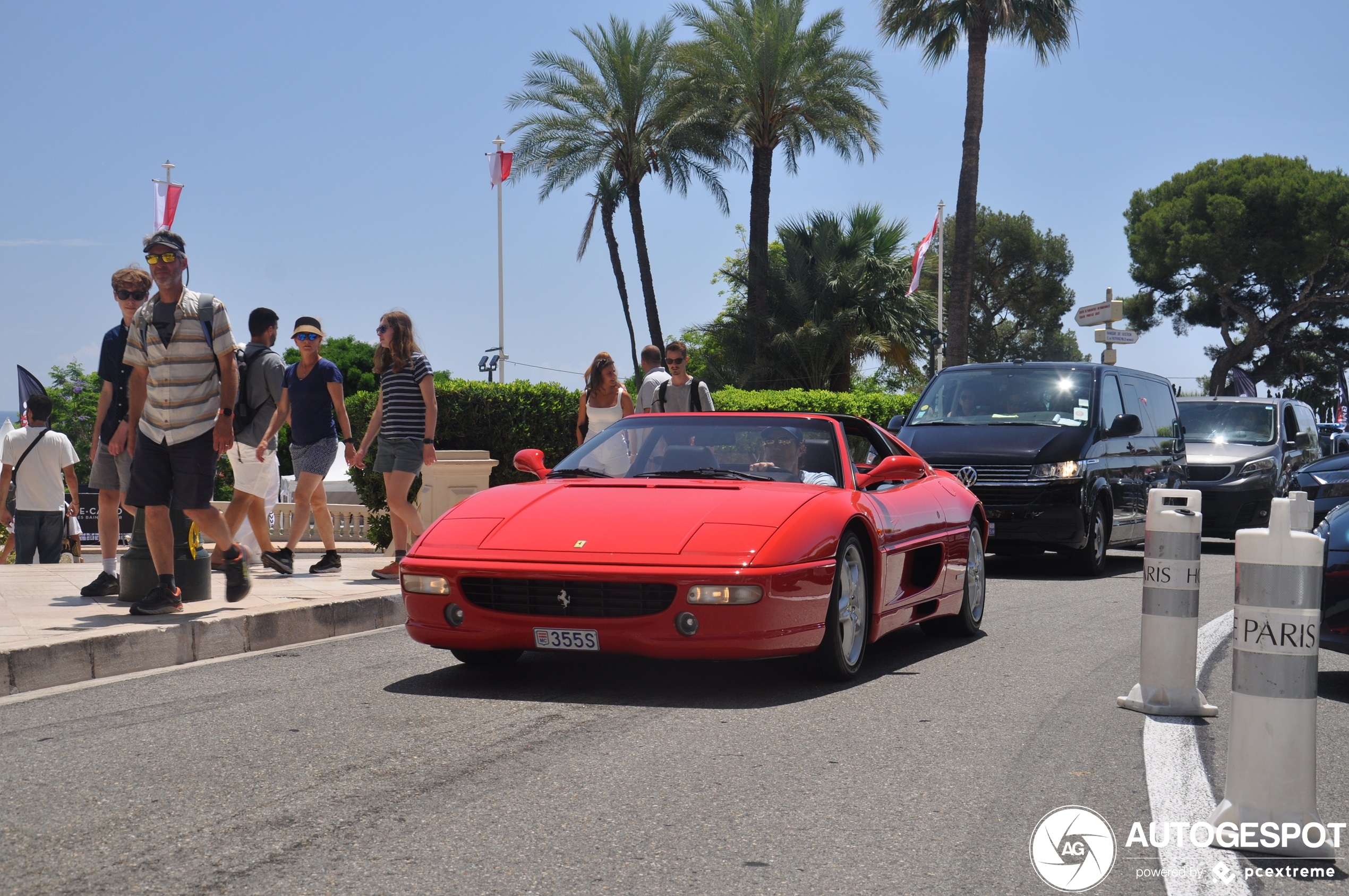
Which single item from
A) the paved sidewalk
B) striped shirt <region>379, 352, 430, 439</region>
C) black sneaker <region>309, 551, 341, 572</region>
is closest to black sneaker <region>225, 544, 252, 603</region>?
the paved sidewalk

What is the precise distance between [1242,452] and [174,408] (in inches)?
512

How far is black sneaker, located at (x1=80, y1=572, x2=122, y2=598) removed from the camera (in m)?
8.30

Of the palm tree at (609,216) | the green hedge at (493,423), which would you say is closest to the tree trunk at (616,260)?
the palm tree at (609,216)

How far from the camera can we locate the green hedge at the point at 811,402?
22.8 meters

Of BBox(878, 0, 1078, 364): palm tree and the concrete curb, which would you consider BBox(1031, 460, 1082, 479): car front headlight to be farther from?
BBox(878, 0, 1078, 364): palm tree

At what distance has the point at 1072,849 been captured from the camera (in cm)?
371

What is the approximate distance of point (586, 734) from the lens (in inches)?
198

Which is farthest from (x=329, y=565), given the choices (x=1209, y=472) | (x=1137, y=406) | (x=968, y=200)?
(x=968, y=200)

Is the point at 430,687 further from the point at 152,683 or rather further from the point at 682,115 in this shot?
the point at 682,115

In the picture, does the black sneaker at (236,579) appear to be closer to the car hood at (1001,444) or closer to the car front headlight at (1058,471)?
the car hood at (1001,444)

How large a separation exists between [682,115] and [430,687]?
28346mm

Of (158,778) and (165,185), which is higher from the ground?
(165,185)

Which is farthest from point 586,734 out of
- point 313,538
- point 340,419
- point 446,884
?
point 313,538

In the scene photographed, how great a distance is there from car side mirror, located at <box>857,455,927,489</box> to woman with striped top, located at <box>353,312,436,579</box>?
387 cm
